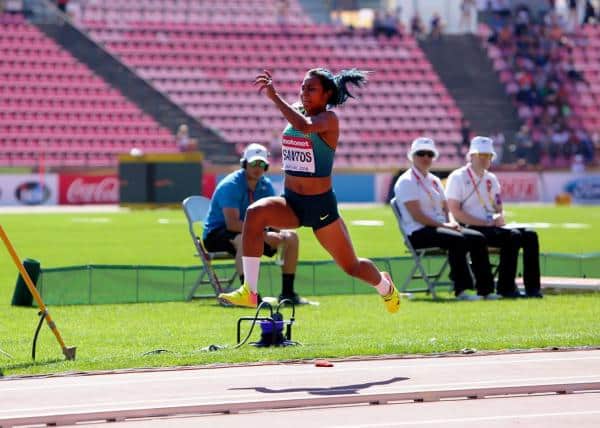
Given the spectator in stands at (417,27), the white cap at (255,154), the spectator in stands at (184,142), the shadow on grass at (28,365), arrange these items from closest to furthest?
the shadow on grass at (28,365) → the white cap at (255,154) → the spectator in stands at (184,142) → the spectator in stands at (417,27)

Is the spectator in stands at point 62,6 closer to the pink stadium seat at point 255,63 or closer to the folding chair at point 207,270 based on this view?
the pink stadium seat at point 255,63

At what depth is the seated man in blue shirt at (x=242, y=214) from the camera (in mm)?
13336

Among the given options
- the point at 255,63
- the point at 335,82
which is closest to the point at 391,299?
the point at 335,82

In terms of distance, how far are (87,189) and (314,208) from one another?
30.1m

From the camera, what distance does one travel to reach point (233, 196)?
1355 cm

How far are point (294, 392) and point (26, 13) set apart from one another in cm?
3848

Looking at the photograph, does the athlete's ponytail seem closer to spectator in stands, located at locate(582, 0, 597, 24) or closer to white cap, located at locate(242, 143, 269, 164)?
white cap, located at locate(242, 143, 269, 164)

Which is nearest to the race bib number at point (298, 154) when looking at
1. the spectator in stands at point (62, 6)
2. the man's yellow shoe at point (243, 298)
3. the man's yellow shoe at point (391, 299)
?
the man's yellow shoe at point (243, 298)

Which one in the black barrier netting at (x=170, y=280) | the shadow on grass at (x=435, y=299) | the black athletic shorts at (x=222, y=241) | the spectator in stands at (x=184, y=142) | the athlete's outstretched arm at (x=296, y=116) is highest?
the athlete's outstretched arm at (x=296, y=116)

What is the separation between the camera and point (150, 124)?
41812 mm

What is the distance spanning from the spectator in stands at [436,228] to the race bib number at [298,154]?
513 cm

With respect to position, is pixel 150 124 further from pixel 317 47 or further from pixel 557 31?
pixel 557 31

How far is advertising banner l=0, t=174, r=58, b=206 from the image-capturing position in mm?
37219

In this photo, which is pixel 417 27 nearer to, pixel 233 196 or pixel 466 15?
pixel 466 15
